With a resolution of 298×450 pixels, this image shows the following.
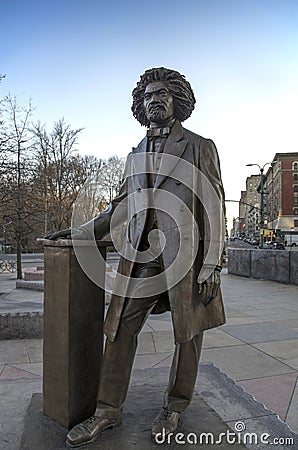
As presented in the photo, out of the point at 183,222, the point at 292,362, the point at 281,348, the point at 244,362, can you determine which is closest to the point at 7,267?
the point at 281,348

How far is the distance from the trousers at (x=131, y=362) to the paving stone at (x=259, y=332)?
3536 millimetres

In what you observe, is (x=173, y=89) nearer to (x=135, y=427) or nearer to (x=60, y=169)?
(x=135, y=427)

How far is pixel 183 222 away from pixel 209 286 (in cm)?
45

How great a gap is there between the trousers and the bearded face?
1.02 metres

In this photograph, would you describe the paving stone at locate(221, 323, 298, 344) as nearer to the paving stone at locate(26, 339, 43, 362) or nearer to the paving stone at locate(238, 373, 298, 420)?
the paving stone at locate(238, 373, 298, 420)

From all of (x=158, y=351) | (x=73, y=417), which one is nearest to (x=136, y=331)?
A: (x=73, y=417)

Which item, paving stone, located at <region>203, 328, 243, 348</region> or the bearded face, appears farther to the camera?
paving stone, located at <region>203, 328, 243, 348</region>

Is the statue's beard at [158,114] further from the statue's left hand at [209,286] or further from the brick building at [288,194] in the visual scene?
the brick building at [288,194]

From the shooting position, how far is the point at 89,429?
266 centimetres

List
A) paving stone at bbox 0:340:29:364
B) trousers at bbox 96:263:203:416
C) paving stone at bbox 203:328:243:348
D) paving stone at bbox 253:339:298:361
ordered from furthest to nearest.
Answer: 1. paving stone at bbox 203:328:243:348
2. paving stone at bbox 253:339:298:361
3. paving stone at bbox 0:340:29:364
4. trousers at bbox 96:263:203:416

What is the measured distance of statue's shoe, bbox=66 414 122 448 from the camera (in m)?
2.58

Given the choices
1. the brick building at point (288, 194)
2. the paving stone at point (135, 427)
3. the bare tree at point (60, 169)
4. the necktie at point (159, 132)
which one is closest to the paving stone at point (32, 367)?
the paving stone at point (135, 427)

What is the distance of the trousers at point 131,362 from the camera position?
2.79 metres

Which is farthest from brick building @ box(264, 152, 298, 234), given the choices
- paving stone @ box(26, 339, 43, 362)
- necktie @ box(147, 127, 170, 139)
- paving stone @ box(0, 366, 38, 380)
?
necktie @ box(147, 127, 170, 139)
